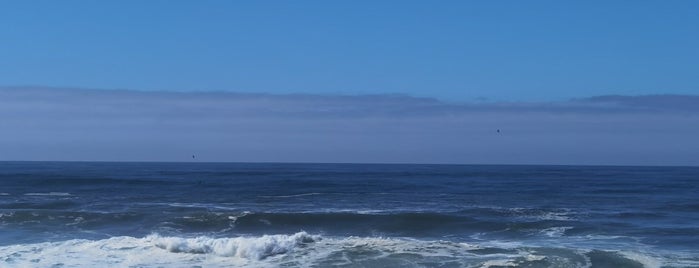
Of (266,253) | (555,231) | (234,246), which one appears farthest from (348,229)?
(555,231)

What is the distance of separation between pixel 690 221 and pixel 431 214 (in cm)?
1272

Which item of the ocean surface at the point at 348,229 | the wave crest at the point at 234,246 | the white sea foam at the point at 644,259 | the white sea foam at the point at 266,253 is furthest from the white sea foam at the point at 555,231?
A: the wave crest at the point at 234,246

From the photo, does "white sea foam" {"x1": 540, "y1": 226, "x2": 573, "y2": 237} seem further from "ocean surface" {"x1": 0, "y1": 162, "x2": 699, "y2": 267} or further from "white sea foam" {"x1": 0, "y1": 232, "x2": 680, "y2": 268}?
"white sea foam" {"x1": 0, "y1": 232, "x2": 680, "y2": 268}

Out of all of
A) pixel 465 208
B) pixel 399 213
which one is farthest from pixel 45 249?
pixel 465 208

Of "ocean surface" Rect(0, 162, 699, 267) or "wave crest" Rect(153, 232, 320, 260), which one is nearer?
"ocean surface" Rect(0, 162, 699, 267)

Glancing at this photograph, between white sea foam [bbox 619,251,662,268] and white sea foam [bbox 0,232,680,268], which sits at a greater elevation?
white sea foam [bbox 619,251,662,268]

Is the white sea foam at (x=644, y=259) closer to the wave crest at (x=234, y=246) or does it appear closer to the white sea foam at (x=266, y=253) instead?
the white sea foam at (x=266, y=253)

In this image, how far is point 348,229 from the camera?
33.2m

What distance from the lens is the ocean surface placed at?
24.7 metres

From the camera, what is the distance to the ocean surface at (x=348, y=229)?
24719 mm

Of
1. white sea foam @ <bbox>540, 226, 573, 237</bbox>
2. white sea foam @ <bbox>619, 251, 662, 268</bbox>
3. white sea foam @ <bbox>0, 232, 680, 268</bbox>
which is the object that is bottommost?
white sea foam @ <bbox>0, 232, 680, 268</bbox>

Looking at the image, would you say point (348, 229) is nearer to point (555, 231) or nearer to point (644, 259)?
point (555, 231)

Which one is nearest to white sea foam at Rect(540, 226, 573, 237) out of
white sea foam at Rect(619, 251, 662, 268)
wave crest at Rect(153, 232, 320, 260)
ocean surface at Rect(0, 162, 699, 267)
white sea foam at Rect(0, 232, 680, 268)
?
ocean surface at Rect(0, 162, 699, 267)

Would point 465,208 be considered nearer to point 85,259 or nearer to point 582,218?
point 582,218
